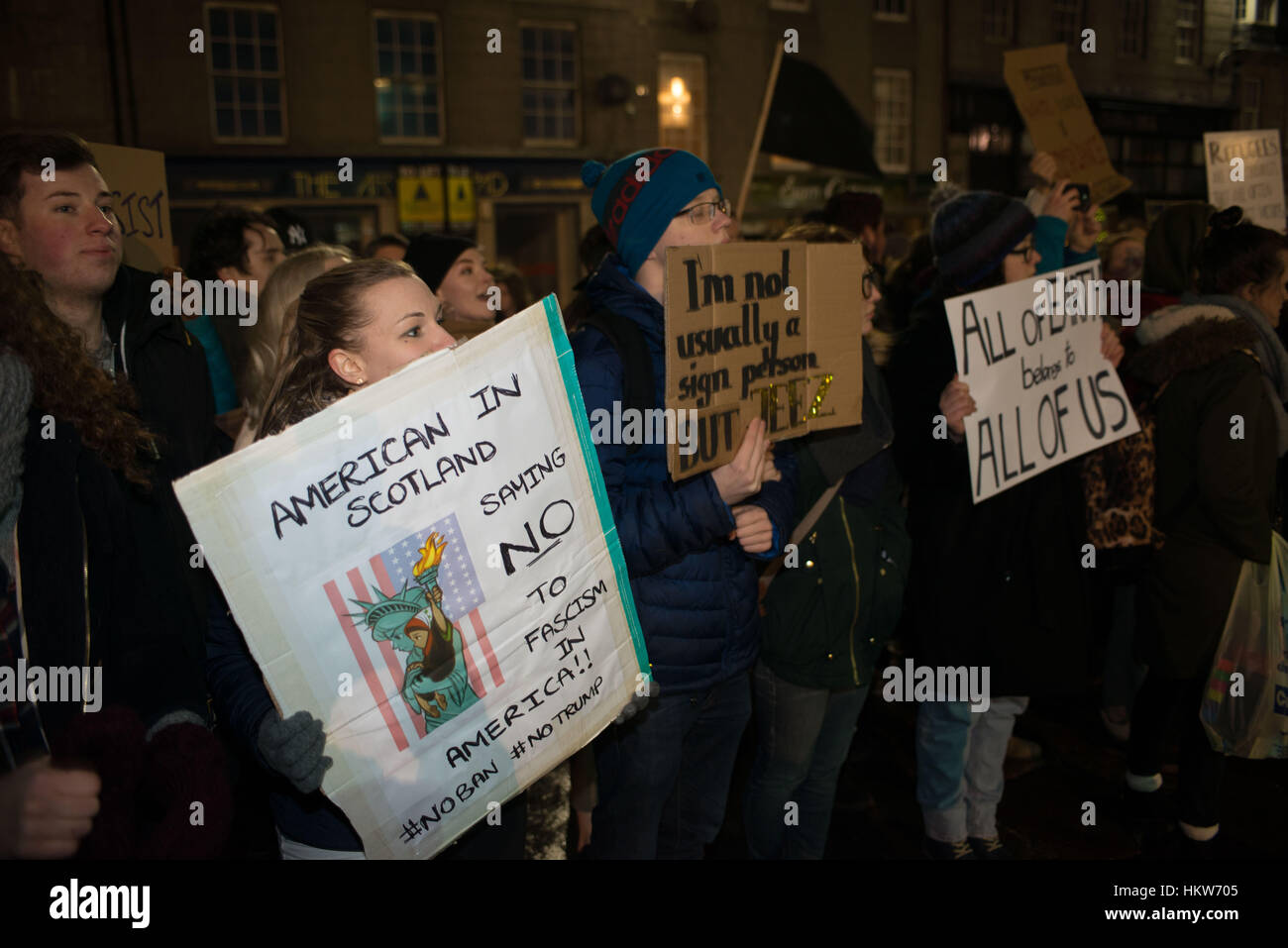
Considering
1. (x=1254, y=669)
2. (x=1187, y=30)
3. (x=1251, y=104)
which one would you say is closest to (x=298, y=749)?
(x=1254, y=669)

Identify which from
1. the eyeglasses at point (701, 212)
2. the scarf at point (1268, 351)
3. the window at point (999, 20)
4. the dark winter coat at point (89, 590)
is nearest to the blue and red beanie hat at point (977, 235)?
the scarf at point (1268, 351)

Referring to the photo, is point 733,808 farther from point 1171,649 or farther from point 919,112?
point 919,112

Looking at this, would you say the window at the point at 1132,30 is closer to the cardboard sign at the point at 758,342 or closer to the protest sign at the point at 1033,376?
the protest sign at the point at 1033,376

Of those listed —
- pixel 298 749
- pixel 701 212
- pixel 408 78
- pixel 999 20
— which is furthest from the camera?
pixel 999 20

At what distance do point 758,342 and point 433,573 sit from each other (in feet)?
3.47

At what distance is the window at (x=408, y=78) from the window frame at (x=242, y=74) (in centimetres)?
138

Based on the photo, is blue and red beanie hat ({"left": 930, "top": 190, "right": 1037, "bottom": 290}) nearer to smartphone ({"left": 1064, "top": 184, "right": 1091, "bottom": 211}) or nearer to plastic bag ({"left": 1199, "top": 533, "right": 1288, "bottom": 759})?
smartphone ({"left": 1064, "top": 184, "right": 1091, "bottom": 211})

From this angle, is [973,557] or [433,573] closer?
[433,573]

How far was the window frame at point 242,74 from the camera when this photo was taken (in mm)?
12906

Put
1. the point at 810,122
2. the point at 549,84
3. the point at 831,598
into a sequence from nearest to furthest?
the point at 831,598, the point at 810,122, the point at 549,84

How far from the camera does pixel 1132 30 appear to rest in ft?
56.1

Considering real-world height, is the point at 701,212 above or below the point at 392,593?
above

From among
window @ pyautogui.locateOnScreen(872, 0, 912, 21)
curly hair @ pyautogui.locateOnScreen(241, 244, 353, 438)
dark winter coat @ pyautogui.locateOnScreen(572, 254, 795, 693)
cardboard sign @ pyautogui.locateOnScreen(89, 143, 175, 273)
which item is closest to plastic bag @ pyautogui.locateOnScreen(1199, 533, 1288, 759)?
dark winter coat @ pyautogui.locateOnScreen(572, 254, 795, 693)

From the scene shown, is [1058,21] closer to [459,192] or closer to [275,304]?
[459,192]
